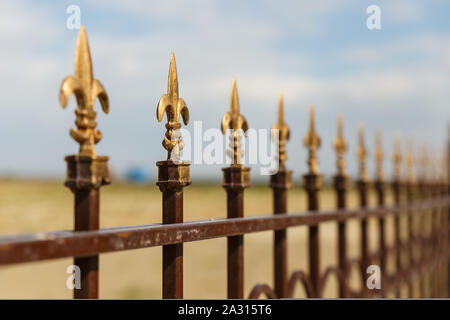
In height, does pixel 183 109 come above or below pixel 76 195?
above

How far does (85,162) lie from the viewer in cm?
171

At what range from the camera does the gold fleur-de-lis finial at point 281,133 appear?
9.88 ft

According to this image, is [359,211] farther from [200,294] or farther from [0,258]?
[200,294]

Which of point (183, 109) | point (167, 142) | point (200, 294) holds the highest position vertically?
point (183, 109)

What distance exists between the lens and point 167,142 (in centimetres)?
207

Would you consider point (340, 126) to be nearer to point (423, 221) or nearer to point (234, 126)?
point (234, 126)

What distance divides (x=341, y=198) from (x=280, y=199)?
4.26 feet

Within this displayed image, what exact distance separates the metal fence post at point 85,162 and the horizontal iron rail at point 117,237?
6 cm

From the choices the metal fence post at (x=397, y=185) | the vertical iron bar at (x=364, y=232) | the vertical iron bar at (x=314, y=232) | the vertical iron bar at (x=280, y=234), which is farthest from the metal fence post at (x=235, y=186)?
the metal fence post at (x=397, y=185)

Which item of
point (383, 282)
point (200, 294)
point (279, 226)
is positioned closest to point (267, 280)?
point (200, 294)

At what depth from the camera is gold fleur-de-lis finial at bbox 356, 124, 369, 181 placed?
16.2 feet

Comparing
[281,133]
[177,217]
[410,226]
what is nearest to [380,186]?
[410,226]

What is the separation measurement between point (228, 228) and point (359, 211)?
2.18 meters
